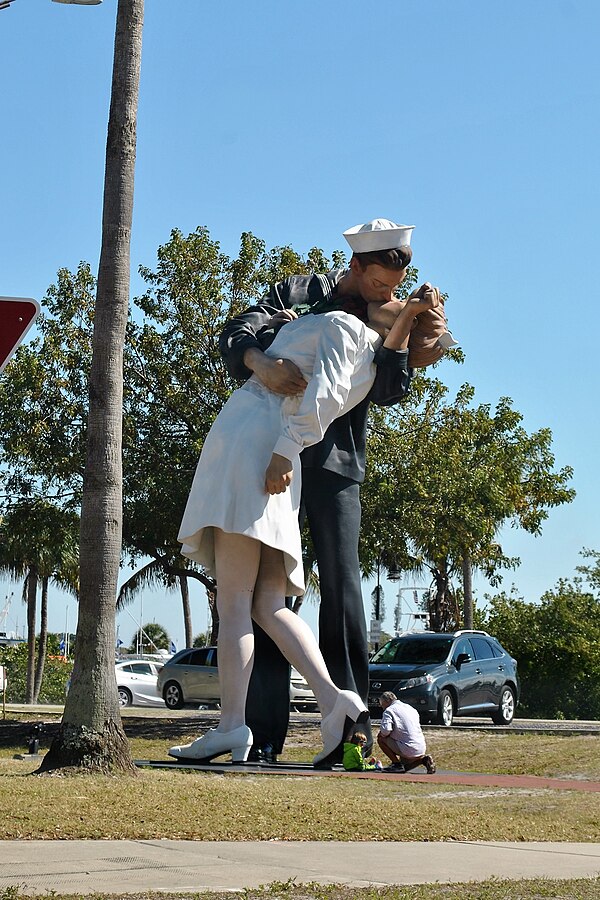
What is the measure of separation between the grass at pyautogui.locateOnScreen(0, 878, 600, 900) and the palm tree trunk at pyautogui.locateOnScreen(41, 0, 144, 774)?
175 inches

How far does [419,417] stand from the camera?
68.4 feet

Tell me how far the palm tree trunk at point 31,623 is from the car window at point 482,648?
23.0 m

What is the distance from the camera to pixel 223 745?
8625 millimetres

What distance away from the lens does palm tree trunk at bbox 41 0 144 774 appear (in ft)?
30.4

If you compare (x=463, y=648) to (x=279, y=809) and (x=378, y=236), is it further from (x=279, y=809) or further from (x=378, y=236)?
(x=279, y=809)

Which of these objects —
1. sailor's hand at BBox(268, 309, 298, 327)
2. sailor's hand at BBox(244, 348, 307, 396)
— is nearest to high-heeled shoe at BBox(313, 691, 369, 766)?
sailor's hand at BBox(244, 348, 307, 396)

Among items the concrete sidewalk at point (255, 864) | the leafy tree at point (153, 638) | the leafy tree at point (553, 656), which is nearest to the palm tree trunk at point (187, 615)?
the leafy tree at point (553, 656)

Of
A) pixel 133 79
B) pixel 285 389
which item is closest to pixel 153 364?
pixel 133 79

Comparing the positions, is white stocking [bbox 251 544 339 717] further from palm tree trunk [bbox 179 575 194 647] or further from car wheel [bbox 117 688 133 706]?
palm tree trunk [bbox 179 575 194 647]

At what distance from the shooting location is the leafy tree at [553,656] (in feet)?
102

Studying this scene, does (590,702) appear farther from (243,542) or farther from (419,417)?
(243,542)

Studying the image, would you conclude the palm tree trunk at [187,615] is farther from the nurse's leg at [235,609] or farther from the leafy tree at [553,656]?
the nurse's leg at [235,609]

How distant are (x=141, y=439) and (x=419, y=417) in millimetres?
4525

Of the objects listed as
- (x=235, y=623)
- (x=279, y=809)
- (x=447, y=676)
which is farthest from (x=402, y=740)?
(x=447, y=676)
